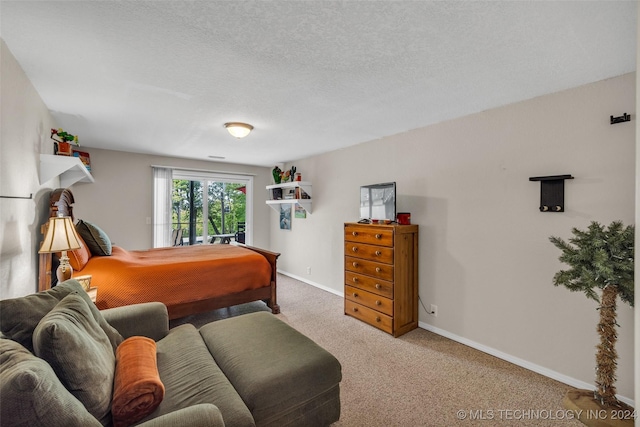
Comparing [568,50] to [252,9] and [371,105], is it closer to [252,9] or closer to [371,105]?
[371,105]

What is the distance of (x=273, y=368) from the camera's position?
4.92 ft

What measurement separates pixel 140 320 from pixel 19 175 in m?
1.38

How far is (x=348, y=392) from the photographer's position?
2.04 m

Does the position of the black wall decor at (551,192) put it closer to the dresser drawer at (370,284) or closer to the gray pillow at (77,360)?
the dresser drawer at (370,284)

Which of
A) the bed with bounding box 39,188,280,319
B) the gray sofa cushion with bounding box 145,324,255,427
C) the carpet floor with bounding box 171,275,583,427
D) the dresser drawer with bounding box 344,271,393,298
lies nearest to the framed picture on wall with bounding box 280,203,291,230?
the bed with bounding box 39,188,280,319

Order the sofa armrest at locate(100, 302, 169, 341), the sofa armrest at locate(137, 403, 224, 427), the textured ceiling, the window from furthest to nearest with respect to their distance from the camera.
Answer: the window → the sofa armrest at locate(100, 302, 169, 341) → the textured ceiling → the sofa armrest at locate(137, 403, 224, 427)

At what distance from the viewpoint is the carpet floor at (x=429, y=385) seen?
1.81 meters

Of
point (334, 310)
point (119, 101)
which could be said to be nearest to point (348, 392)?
point (334, 310)

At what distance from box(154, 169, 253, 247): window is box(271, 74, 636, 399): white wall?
11.2 feet

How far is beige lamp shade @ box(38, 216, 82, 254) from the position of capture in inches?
82.4

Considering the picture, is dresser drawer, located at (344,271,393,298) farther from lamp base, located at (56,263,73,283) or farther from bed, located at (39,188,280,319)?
lamp base, located at (56,263,73,283)

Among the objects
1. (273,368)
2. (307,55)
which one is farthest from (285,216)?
(273,368)

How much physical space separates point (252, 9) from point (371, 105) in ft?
4.75

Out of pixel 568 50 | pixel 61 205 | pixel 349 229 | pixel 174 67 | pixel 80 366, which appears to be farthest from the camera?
pixel 349 229
